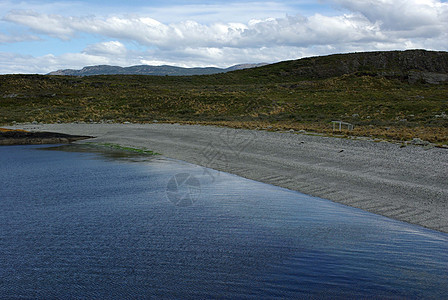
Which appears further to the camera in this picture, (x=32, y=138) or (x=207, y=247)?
(x=32, y=138)

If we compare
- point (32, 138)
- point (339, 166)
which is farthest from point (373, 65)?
point (339, 166)

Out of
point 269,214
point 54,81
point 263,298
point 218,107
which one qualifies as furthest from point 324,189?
point 54,81

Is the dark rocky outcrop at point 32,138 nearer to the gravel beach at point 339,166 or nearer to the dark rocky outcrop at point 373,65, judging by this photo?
the gravel beach at point 339,166

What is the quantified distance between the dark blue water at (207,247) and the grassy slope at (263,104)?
41.5ft

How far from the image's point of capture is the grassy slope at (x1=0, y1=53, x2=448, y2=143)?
31.9 meters

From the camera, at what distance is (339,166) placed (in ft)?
48.4

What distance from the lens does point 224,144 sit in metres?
21.9

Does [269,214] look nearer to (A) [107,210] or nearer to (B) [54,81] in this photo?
(A) [107,210]

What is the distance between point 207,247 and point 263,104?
A: 138 feet

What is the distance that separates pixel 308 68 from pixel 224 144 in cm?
8818

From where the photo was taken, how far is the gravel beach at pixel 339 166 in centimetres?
1021

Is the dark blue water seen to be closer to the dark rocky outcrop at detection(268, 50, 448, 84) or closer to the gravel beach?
the gravel beach

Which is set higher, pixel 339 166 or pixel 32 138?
pixel 339 166

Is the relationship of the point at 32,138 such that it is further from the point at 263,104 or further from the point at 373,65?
the point at 373,65
